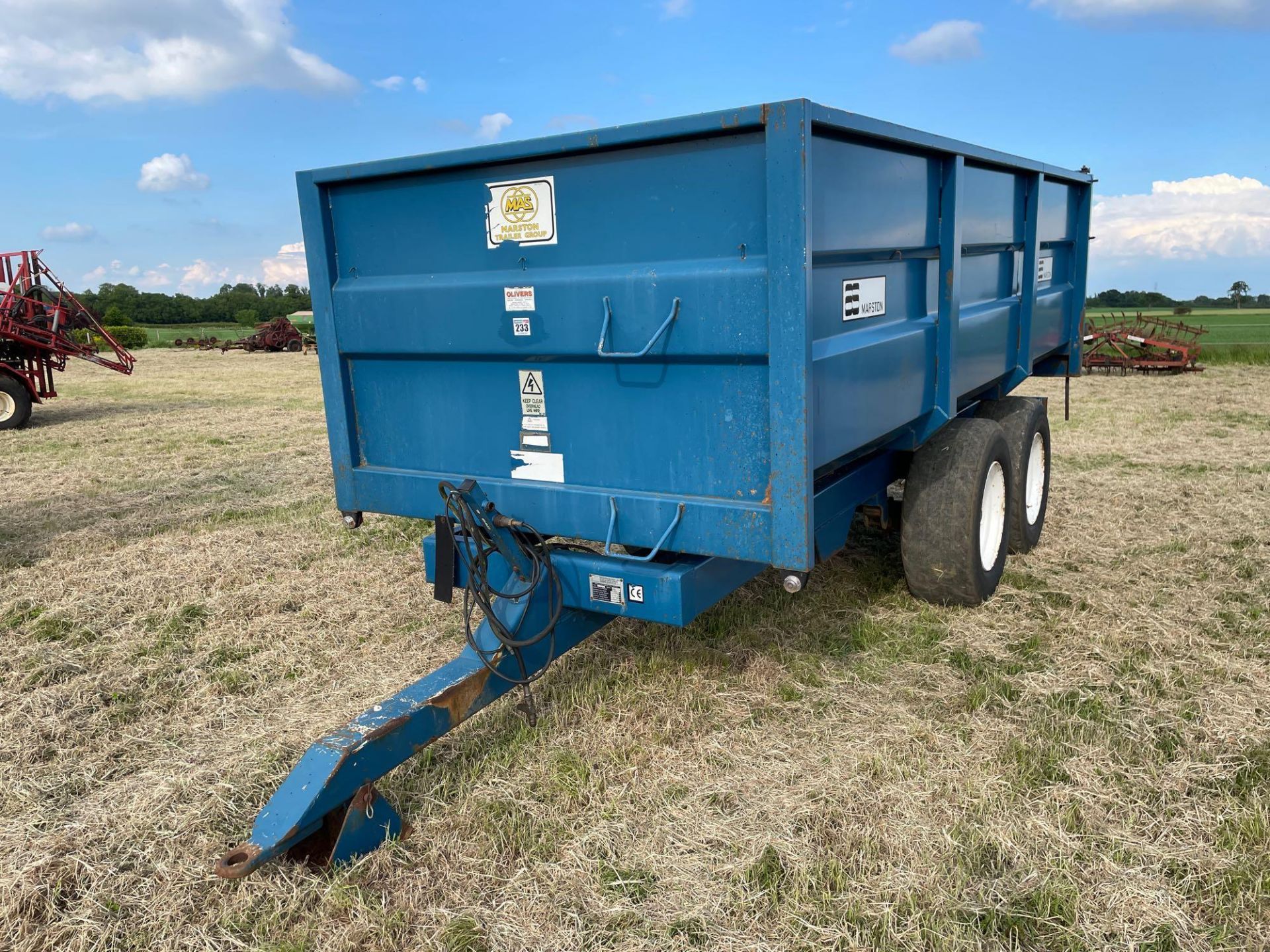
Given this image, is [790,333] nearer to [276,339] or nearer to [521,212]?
[521,212]

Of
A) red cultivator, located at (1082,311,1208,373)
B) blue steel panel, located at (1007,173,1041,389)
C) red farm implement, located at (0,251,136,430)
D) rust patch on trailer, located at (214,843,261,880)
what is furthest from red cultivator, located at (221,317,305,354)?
rust patch on trailer, located at (214,843,261,880)

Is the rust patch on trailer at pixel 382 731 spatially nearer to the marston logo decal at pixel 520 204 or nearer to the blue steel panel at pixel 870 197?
the marston logo decal at pixel 520 204

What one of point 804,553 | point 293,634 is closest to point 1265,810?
point 804,553

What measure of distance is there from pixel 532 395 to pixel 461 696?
3.29ft

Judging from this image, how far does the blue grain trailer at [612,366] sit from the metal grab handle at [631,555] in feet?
0.04

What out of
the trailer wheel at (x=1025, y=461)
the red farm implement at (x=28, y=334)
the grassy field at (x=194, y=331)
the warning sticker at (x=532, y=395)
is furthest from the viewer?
the grassy field at (x=194, y=331)

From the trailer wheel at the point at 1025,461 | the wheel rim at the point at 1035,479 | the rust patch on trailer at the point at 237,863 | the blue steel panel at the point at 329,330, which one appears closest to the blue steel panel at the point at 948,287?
the trailer wheel at the point at 1025,461

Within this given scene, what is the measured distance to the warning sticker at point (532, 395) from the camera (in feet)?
10.2

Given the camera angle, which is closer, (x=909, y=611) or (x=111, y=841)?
(x=111, y=841)

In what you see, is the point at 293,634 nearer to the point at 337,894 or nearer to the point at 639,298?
the point at 337,894

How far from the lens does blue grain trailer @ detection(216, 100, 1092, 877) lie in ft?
8.54

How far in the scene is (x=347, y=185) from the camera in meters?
3.32

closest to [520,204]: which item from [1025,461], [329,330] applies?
[329,330]

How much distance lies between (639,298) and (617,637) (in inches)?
70.2
